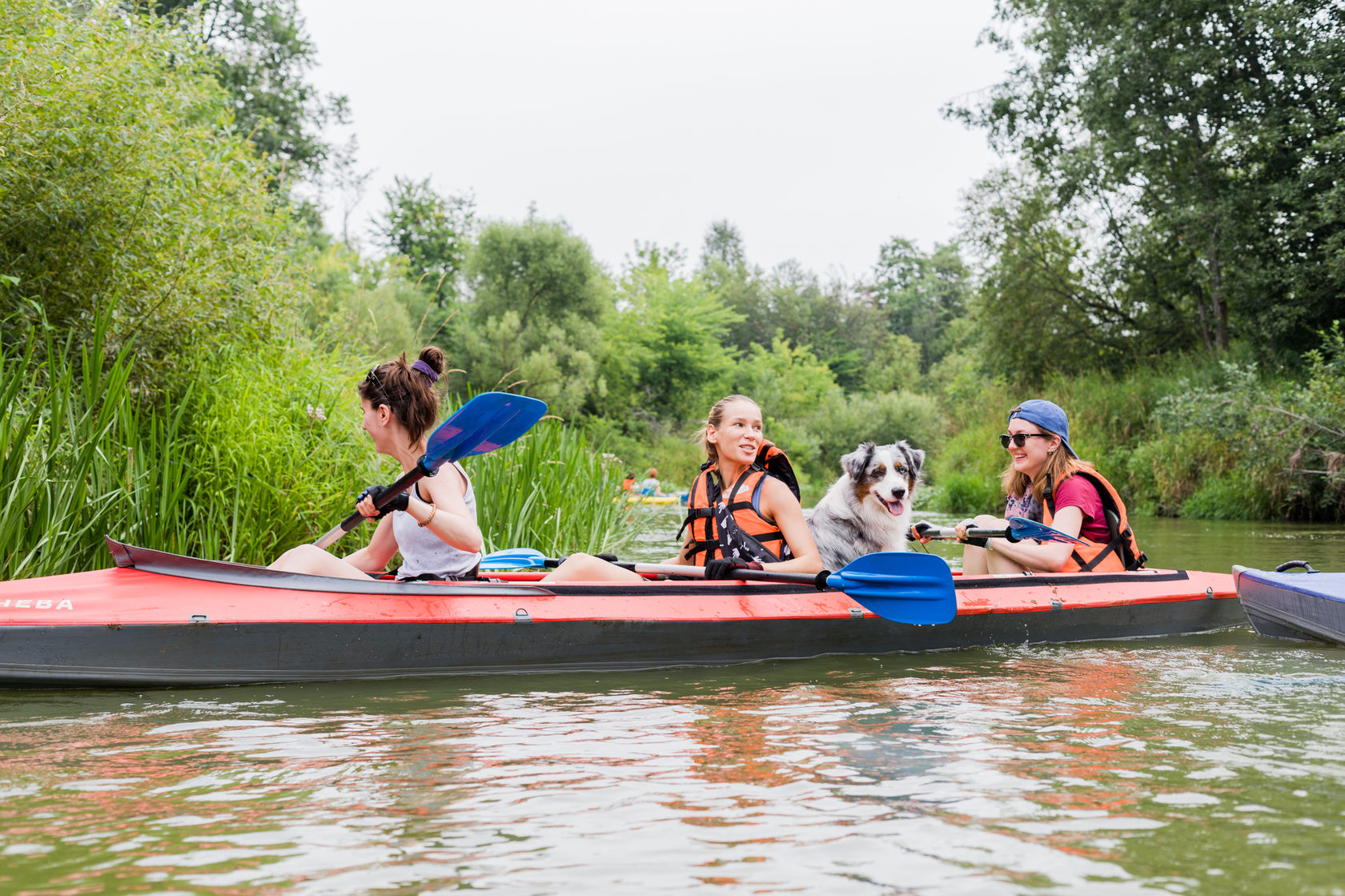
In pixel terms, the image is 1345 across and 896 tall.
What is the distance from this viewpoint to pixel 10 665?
3264 millimetres

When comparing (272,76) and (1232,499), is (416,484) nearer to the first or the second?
(1232,499)

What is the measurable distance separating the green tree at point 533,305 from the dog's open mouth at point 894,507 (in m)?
23.4

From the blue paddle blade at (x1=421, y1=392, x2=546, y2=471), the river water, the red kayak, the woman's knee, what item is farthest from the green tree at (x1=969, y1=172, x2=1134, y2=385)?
the woman's knee

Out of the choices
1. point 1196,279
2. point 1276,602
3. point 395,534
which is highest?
point 1196,279

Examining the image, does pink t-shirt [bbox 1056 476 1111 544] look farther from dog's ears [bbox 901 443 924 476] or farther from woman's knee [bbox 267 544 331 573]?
woman's knee [bbox 267 544 331 573]

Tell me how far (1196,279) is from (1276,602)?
1406cm

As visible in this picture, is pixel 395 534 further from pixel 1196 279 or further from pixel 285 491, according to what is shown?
pixel 1196 279

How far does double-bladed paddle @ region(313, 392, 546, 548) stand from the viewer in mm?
3506

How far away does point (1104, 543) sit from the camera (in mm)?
5047

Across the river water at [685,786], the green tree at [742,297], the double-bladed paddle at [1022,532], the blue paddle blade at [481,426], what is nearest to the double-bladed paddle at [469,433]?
the blue paddle blade at [481,426]

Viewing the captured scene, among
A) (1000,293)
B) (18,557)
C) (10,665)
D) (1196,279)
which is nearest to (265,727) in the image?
(10,665)

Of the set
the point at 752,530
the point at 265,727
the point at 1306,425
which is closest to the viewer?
the point at 265,727

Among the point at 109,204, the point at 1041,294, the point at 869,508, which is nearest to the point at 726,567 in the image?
the point at 869,508

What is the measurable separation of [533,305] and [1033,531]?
86.0ft
